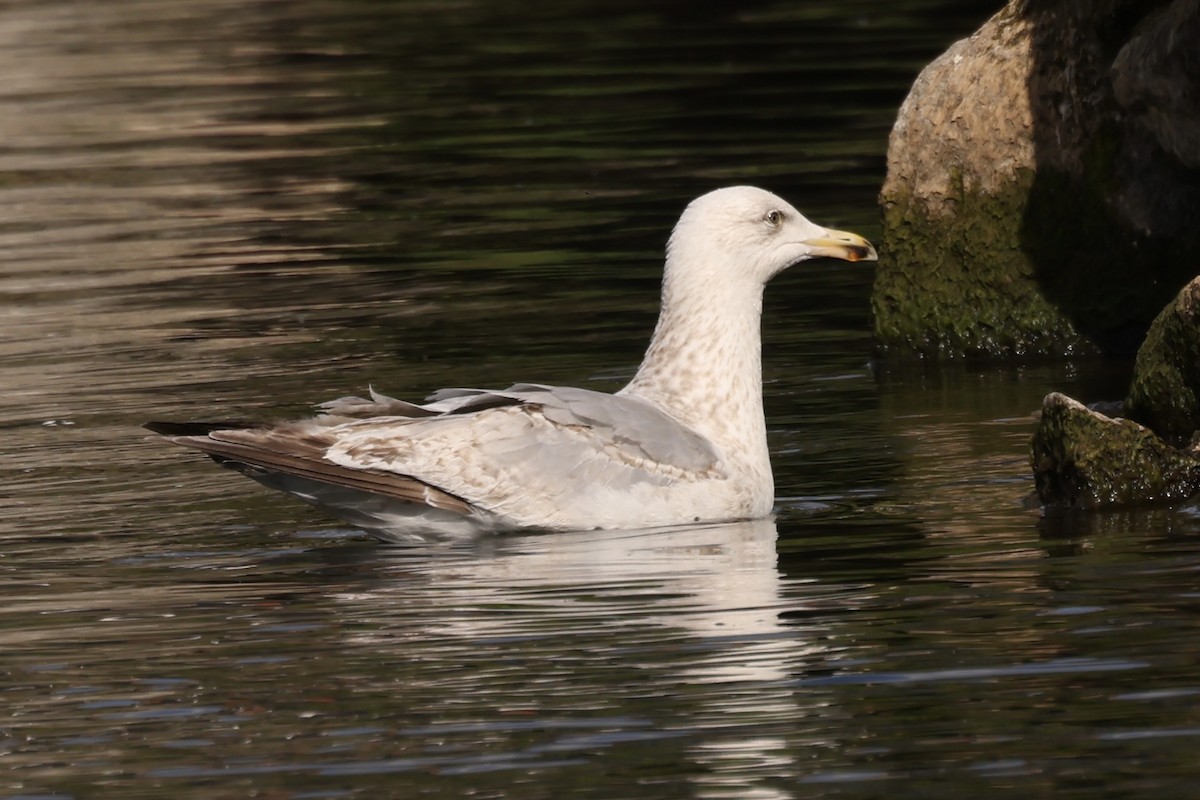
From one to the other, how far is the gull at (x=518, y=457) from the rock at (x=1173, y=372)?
1.49 meters

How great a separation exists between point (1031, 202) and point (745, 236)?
3.37 meters

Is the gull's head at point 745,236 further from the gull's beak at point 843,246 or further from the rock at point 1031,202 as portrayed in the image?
the rock at point 1031,202

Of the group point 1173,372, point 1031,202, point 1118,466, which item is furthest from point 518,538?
point 1031,202

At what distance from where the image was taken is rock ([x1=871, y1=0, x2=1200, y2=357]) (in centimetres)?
1240

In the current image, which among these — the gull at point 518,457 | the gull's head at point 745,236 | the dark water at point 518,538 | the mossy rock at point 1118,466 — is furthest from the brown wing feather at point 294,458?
the mossy rock at point 1118,466

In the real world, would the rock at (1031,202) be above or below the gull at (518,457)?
above

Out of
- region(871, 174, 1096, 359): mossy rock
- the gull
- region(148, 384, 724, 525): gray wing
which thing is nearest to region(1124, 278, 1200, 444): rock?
the gull

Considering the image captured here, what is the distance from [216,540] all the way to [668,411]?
69.0 inches

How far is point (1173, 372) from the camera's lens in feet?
31.4

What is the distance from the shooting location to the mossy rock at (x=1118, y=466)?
357 inches

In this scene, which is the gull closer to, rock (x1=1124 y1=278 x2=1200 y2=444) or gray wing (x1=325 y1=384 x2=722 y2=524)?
gray wing (x1=325 y1=384 x2=722 y2=524)

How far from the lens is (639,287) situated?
14.6m

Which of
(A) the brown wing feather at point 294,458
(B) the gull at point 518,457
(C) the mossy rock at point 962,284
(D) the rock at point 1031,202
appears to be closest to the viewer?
(A) the brown wing feather at point 294,458

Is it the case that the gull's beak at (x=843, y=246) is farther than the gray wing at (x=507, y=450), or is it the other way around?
the gull's beak at (x=843, y=246)
